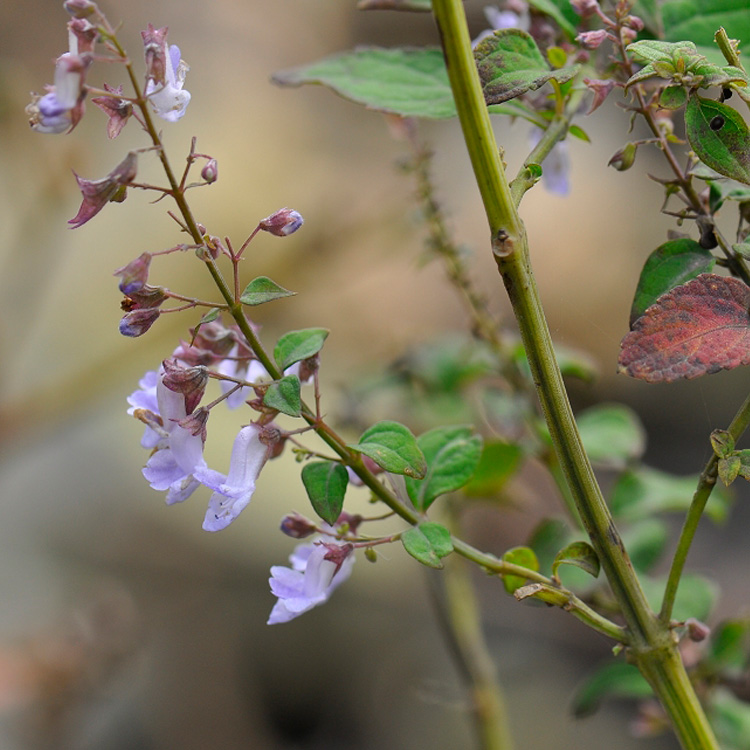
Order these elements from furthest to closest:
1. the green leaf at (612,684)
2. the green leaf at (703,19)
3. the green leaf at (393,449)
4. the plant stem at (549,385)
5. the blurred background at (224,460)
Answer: the blurred background at (224,460) → the green leaf at (612,684) → the green leaf at (703,19) → the green leaf at (393,449) → the plant stem at (549,385)

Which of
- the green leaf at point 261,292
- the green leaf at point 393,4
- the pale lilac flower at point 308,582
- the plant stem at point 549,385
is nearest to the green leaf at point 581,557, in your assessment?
the plant stem at point 549,385

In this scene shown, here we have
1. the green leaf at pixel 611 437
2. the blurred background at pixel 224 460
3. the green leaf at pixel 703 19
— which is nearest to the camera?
the green leaf at pixel 703 19

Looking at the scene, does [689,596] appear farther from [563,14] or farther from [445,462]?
[563,14]

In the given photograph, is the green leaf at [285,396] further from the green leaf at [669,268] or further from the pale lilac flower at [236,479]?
the green leaf at [669,268]

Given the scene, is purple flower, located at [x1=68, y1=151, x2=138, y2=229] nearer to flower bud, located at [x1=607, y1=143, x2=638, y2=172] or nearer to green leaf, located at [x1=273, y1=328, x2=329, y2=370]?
green leaf, located at [x1=273, y1=328, x2=329, y2=370]

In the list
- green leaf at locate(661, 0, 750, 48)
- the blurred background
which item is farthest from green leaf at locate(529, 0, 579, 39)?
the blurred background

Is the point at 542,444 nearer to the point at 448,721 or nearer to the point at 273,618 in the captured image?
the point at 273,618
